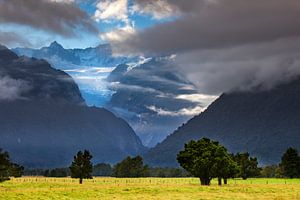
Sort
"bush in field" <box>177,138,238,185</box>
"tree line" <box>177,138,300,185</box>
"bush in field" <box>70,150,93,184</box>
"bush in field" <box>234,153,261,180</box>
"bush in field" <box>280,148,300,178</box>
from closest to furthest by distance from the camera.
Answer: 1. "bush in field" <box>177,138,238,185</box>
2. "tree line" <box>177,138,300,185</box>
3. "bush in field" <box>70,150,93,184</box>
4. "bush in field" <box>234,153,261,180</box>
5. "bush in field" <box>280,148,300,178</box>

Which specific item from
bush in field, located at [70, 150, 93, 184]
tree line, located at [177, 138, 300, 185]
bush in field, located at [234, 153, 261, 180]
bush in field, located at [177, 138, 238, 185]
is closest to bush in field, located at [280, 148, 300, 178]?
bush in field, located at [234, 153, 261, 180]

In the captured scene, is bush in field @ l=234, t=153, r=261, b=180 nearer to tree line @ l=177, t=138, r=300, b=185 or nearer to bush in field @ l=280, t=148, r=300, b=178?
bush in field @ l=280, t=148, r=300, b=178

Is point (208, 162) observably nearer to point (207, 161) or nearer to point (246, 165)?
→ point (207, 161)

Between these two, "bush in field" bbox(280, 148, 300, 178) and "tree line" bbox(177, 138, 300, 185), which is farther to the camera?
"bush in field" bbox(280, 148, 300, 178)

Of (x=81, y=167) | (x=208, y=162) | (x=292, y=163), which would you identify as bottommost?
(x=81, y=167)

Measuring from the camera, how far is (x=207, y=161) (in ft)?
431

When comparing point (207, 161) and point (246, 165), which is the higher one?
point (246, 165)

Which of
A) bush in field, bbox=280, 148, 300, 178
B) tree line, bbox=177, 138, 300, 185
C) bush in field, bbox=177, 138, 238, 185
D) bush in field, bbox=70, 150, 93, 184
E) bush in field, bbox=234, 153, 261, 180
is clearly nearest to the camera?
bush in field, bbox=177, 138, 238, 185

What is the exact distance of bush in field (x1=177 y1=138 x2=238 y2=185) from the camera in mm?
131125

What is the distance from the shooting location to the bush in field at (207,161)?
131125mm

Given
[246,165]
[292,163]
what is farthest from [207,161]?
[292,163]

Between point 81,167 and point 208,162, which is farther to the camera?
point 81,167

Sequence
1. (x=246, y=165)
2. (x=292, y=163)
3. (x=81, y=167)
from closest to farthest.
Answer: (x=81, y=167) < (x=246, y=165) < (x=292, y=163)

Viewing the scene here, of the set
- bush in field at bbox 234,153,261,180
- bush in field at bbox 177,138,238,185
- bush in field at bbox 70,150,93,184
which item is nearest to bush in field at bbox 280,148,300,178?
bush in field at bbox 234,153,261,180
